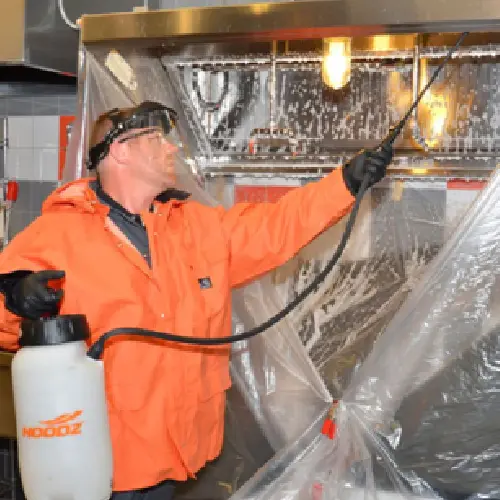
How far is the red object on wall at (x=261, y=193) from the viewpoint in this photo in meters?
1.83

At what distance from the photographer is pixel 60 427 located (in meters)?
1.12

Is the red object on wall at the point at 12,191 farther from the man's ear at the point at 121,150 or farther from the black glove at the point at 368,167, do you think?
the black glove at the point at 368,167

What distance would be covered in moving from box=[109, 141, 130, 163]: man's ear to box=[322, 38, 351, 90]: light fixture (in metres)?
0.59

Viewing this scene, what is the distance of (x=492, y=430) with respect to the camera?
1356 mm

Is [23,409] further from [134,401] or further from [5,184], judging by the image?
[5,184]

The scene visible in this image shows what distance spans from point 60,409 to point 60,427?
0.03 metres

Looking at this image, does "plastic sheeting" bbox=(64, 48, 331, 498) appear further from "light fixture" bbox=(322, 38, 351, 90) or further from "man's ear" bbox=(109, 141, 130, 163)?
"light fixture" bbox=(322, 38, 351, 90)

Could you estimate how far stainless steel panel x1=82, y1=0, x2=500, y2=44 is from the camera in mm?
1275

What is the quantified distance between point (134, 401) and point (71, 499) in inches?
8.4

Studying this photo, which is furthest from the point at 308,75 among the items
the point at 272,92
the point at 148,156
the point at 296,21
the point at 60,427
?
the point at 60,427

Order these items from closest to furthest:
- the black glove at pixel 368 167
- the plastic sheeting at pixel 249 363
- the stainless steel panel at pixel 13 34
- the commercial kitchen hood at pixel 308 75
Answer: the black glove at pixel 368 167 < the commercial kitchen hood at pixel 308 75 < the plastic sheeting at pixel 249 363 < the stainless steel panel at pixel 13 34

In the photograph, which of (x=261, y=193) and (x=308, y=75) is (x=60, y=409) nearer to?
(x=261, y=193)

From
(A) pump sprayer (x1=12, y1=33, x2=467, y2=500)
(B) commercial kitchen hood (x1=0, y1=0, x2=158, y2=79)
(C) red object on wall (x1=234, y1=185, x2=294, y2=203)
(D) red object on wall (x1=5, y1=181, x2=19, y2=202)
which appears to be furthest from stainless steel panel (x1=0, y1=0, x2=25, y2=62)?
(A) pump sprayer (x1=12, y1=33, x2=467, y2=500)

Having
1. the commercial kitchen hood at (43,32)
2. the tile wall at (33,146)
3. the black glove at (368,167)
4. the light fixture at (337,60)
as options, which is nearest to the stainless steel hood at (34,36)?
the commercial kitchen hood at (43,32)
